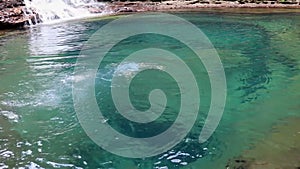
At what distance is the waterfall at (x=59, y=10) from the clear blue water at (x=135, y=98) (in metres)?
4.72

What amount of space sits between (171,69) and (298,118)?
444 cm

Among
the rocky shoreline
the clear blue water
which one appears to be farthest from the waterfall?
the clear blue water

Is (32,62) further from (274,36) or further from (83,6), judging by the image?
(83,6)

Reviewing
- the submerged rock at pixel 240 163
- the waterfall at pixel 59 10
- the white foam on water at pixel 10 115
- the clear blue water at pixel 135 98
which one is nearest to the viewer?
the submerged rock at pixel 240 163

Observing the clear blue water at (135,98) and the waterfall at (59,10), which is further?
the waterfall at (59,10)

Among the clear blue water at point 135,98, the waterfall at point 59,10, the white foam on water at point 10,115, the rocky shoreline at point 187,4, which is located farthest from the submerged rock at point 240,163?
the rocky shoreline at point 187,4

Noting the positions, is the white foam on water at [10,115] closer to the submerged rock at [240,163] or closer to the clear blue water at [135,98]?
the clear blue water at [135,98]

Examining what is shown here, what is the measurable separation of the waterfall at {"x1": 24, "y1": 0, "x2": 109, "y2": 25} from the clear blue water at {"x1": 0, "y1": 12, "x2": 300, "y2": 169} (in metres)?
4.72

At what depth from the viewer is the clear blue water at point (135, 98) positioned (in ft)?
21.7

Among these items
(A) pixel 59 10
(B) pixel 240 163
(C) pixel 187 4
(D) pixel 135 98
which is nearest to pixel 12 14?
(A) pixel 59 10

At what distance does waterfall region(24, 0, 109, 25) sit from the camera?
22.0m

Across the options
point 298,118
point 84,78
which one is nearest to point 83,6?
point 84,78

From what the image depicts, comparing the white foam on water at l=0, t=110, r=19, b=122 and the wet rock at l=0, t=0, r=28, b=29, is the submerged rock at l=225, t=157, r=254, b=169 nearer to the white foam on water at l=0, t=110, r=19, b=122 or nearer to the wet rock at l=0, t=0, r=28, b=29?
the white foam on water at l=0, t=110, r=19, b=122

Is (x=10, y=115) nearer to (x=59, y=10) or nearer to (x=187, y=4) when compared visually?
(x=59, y=10)
